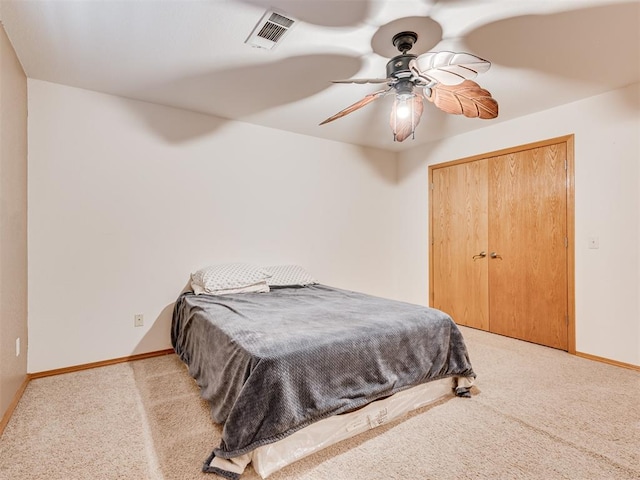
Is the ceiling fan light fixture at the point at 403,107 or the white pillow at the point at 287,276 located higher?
the ceiling fan light fixture at the point at 403,107

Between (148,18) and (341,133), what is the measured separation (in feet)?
7.79

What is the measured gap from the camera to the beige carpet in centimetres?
152

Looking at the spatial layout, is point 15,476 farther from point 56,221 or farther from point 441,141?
point 441,141

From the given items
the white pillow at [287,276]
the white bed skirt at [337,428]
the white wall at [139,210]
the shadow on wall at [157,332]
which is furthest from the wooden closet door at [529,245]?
the shadow on wall at [157,332]

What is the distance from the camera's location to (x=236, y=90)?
2.73 m

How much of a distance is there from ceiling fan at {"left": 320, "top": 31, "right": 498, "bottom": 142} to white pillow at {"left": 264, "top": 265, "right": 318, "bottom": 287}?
5.96 feet

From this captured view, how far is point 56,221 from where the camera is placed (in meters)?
2.60

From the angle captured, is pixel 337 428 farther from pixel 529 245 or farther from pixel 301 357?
pixel 529 245

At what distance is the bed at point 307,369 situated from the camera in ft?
4.90

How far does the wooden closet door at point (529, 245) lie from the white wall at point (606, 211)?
14cm

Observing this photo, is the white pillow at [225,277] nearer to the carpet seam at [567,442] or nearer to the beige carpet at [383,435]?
the beige carpet at [383,435]

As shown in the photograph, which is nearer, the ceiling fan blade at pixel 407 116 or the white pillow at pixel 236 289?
the ceiling fan blade at pixel 407 116

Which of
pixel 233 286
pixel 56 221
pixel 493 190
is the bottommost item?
pixel 233 286

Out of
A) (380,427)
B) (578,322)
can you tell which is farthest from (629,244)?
(380,427)
